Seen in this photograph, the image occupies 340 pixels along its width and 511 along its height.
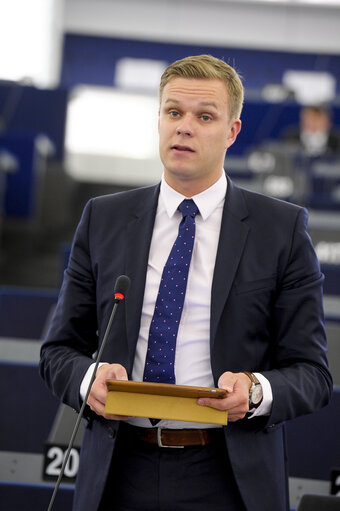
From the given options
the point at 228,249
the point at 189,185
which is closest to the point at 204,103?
the point at 189,185

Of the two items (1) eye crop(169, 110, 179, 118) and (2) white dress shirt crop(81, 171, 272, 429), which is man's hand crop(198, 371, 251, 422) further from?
(1) eye crop(169, 110, 179, 118)

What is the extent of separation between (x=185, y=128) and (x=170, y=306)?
360 millimetres

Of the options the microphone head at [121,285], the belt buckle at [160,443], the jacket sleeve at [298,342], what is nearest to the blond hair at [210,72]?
the jacket sleeve at [298,342]

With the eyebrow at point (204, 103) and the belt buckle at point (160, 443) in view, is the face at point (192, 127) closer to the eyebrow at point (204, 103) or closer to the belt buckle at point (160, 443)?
the eyebrow at point (204, 103)

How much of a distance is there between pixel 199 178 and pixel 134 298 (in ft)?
0.95

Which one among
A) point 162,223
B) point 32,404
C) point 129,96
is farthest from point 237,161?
point 162,223

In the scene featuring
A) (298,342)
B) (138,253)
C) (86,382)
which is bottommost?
(86,382)

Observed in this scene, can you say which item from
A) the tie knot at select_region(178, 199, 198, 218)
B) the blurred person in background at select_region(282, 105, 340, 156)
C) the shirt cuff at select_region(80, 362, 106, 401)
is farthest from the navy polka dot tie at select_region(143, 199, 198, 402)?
the blurred person in background at select_region(282, 105, 340, 156)

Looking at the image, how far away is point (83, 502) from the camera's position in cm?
150

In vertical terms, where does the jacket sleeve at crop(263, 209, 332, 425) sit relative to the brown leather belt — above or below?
above

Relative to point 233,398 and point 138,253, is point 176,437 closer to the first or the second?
point 233,398

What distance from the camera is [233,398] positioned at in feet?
4.44

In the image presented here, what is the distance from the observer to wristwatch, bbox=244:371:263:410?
4.68 ft

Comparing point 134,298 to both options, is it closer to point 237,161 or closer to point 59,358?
point 59,358
